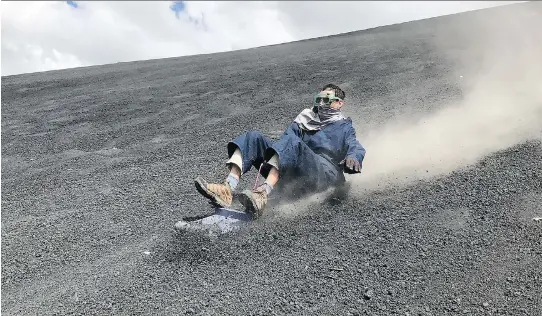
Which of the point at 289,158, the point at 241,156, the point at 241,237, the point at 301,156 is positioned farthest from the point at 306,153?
the point at 241,237

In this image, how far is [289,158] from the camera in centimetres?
431

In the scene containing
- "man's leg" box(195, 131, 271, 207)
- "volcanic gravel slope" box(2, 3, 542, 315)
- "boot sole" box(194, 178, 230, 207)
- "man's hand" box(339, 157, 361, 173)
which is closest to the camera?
"volcanic gravel slope" box(2, 3, 542, 315)

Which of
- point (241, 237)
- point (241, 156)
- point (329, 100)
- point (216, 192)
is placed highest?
point (329, 100)

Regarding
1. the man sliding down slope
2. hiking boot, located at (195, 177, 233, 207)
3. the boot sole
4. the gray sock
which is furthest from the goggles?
the boot sole

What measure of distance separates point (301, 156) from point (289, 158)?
0.43 ft

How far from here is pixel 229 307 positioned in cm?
314

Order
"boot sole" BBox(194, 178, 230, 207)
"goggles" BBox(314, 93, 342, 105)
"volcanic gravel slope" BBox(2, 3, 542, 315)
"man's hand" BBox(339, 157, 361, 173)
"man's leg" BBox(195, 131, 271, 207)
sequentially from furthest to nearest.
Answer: "goggles" BBox(314, 93, 342, 105), "man's leg" BBox(195, 131, 271, 207), "man's hand" BBox(339, 157, 361, 173), "boot sole" BBox(194, 178, 230, 207), "volcanic gravel slope" BBox(2, 3, 542, 315)

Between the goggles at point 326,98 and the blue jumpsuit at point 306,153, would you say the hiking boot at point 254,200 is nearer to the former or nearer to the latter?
the blue jumpsuit at point 306,153

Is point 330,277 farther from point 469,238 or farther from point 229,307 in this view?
point 469,238

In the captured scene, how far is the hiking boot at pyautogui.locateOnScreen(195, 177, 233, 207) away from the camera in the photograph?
156 inches

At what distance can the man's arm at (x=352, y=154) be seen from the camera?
4125 millimetres

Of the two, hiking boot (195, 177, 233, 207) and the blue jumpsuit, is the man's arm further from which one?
hiking boot (195, 177, 233, 207)

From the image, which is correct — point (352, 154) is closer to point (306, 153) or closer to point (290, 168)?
point (306, 153)

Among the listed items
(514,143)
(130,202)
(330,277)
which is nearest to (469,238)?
(330,277)
